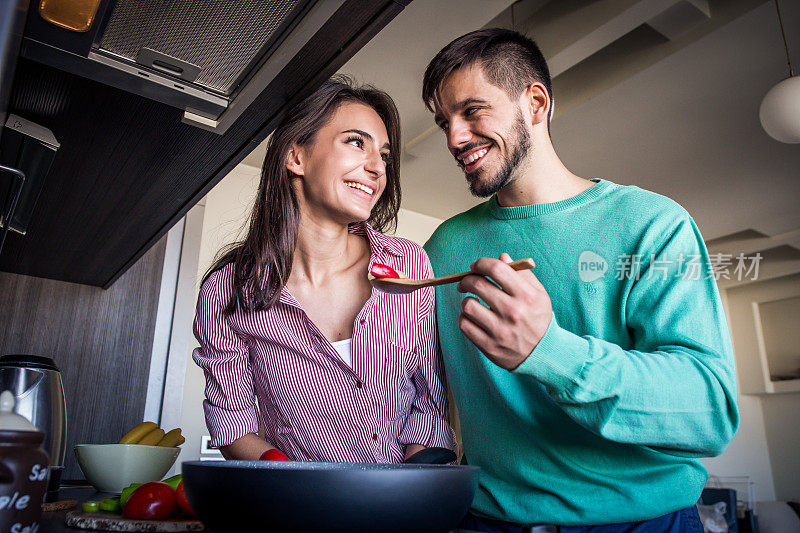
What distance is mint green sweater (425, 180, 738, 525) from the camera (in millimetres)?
815

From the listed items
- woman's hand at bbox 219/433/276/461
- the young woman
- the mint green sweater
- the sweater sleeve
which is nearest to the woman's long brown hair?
the young woman

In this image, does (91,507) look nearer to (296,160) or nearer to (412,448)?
(412,448)

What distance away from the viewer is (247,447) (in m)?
1.20

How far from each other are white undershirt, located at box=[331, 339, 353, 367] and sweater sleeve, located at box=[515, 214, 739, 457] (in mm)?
483

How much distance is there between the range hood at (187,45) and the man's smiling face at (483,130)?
0.52 meters

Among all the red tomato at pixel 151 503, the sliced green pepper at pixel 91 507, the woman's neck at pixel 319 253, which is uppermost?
the woman's neck at pixel 319 253

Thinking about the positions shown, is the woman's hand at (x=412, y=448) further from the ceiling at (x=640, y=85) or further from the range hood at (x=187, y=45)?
the ceiling at (x=640, y=85)

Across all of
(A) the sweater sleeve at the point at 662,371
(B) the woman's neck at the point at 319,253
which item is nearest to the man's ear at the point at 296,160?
(B) the woman's neck at the point at 319,253

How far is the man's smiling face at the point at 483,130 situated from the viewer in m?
1.23

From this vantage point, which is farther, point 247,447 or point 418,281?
point 247,447

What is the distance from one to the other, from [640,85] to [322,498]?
3.35 m

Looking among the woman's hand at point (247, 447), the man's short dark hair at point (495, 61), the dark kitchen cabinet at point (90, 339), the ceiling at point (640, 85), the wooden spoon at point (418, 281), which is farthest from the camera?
the ceiling at point (640, 85)

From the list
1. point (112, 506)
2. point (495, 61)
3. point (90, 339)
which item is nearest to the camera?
point (112, 506)

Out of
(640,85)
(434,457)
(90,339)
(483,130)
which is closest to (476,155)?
(483,130)
